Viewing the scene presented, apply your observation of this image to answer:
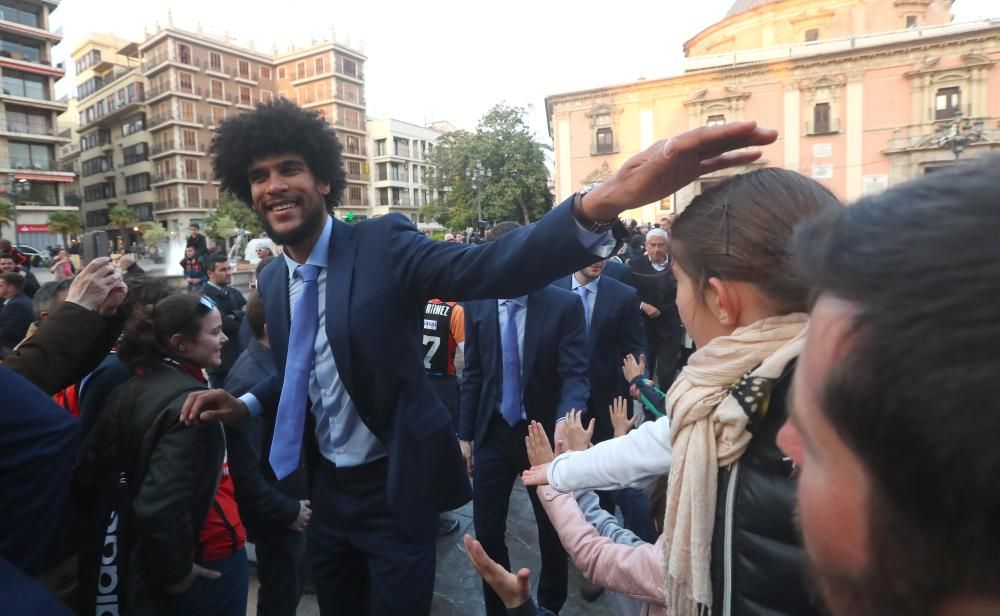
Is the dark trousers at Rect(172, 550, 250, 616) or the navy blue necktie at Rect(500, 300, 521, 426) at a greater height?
the navy blue necktie at Rect(500, 300, 521, 426)

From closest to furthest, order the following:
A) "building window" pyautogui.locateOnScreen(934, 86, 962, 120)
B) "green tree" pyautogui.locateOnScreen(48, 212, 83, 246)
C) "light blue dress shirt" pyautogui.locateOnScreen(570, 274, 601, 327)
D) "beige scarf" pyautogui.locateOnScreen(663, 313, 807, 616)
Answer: "beige scarf" pyautogui.locateOnScreen(663, 313, 807, 616) → "light blue dress shirt" pyautogui.locateOnScreen(570, 274, 601, 327) → "building window" pyautogui.locateOnScreen(934, 86, 962, 120) → "green tree" pyautogui.locateOnScreen(48, 212, 83, 246)

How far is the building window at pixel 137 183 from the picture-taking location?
50.8 metres

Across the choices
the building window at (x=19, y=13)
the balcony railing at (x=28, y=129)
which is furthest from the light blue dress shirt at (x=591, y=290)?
the building window at (x=19, y=13)

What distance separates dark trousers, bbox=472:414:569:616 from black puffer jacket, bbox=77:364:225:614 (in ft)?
4.53

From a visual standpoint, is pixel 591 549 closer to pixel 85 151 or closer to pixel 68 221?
pixel 68 221

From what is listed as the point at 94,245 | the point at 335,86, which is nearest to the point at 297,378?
the point at 94,245

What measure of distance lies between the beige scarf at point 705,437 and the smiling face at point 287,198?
1.45 m

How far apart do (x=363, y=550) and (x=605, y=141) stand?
34.1 metres

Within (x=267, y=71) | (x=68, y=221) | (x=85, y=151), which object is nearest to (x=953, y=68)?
(x=68, y=221)

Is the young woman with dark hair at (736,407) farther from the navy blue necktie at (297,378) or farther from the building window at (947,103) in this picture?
the building window at (947,103)

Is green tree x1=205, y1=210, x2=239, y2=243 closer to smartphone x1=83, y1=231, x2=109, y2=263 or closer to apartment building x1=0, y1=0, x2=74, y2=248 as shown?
apartment building x1=0, y1=0, x2=74, y2=248

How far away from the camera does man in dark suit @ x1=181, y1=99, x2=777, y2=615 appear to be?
6.08 feet

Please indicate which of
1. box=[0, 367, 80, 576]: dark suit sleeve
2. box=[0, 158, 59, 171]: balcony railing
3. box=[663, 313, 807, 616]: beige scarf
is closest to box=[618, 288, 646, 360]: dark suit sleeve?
box=[663, 313, 807, 616]: beige scarf

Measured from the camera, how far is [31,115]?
39812 mm
